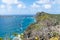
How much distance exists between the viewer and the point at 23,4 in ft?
26.0

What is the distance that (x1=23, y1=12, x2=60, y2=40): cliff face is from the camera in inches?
312

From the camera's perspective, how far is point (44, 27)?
26.1 feet

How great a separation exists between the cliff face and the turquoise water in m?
0.11

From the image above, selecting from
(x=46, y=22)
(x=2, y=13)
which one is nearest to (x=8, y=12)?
(x=2, y=13)

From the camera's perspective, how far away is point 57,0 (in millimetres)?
7918

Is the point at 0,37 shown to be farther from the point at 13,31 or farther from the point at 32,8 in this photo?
the point at 32,8

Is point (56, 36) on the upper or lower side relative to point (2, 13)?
lower

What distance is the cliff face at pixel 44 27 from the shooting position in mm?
7921

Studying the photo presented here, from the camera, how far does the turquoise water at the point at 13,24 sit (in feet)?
25.9

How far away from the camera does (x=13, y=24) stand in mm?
7910

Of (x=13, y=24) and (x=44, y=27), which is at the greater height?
(x=13, y=24)

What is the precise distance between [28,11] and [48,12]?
36 centimetres

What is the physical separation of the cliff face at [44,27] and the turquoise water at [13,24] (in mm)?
111

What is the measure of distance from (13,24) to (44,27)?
566 mm
